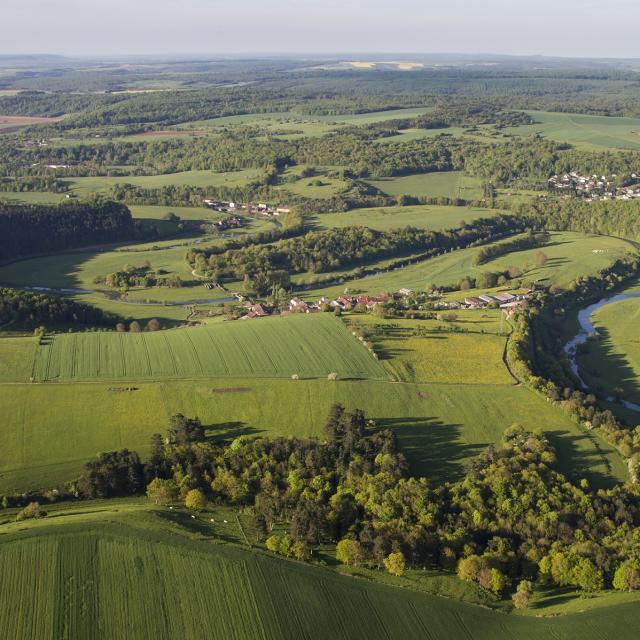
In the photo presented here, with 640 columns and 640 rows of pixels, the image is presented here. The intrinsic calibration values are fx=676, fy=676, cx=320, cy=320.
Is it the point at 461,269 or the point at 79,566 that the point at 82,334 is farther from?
the point at 461,269

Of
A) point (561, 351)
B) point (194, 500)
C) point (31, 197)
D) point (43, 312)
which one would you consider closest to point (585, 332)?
point (561, 351)

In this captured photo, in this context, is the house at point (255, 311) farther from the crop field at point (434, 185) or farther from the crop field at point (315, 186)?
the crop field at point (434, 185)

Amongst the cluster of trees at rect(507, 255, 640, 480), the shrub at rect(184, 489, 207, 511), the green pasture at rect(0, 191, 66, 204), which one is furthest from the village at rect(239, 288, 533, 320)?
the green pasture at rect(0, 191, 66, 204)

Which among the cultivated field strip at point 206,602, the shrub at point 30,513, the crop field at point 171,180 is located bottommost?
the cultivated field strip at point 206,602

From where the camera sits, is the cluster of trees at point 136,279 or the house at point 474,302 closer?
the house at point 474,302

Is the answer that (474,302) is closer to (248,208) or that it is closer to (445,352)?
(445,352)

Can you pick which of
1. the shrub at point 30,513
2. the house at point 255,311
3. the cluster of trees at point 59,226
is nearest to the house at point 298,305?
the house at point 255,311
